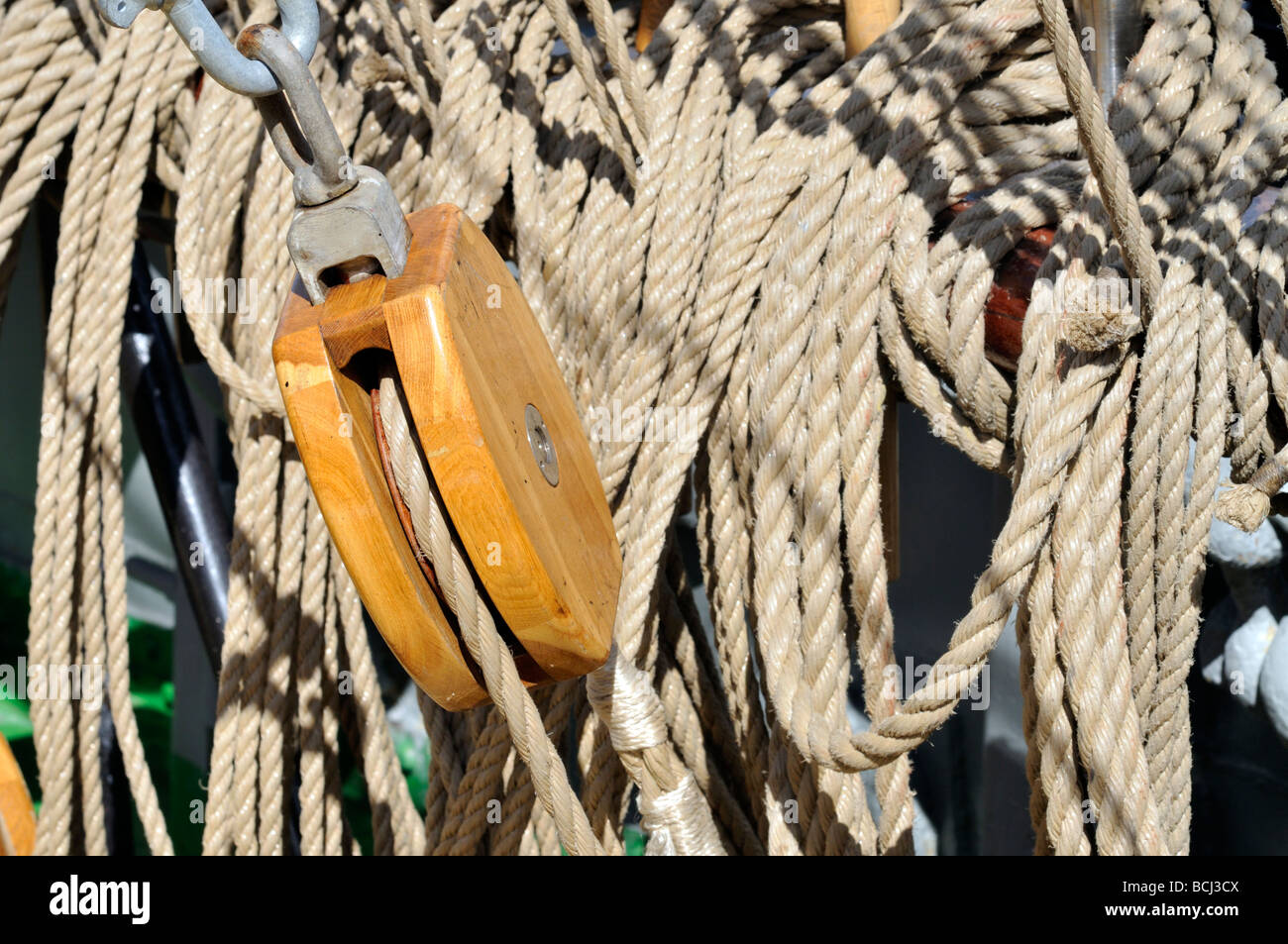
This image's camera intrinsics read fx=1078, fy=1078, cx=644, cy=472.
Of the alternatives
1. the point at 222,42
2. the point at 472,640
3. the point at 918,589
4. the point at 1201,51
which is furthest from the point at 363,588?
the point at 918,589

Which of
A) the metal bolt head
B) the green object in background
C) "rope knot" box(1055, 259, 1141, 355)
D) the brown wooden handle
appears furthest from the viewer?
the green object in background

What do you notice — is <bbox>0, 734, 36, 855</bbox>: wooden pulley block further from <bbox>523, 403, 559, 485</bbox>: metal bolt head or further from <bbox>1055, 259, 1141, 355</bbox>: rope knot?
<bbox>1055, 259, 1141, 355</bbox>: rope knot

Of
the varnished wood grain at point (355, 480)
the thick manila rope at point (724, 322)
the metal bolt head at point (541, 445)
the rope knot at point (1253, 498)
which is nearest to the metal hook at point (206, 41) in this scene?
the varnished wood grain at point (355, 480)

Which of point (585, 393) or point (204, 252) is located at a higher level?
point (204, 252)

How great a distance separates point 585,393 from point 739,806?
0.52 metres

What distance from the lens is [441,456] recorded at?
2.30 feet

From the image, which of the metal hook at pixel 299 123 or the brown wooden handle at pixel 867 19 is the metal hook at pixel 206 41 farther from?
the brown wooden handle at pixel 867 19

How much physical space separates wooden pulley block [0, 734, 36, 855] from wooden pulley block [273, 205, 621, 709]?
713 mm

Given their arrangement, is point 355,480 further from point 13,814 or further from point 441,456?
point 13,814

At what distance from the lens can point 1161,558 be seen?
3.20 feet

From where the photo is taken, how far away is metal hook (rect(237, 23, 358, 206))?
2.15ft

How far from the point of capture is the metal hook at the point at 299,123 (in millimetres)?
654

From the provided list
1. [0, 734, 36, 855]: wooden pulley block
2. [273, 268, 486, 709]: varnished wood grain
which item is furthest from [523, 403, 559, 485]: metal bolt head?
[0, 734, 36, 855]: wooden pulley block
